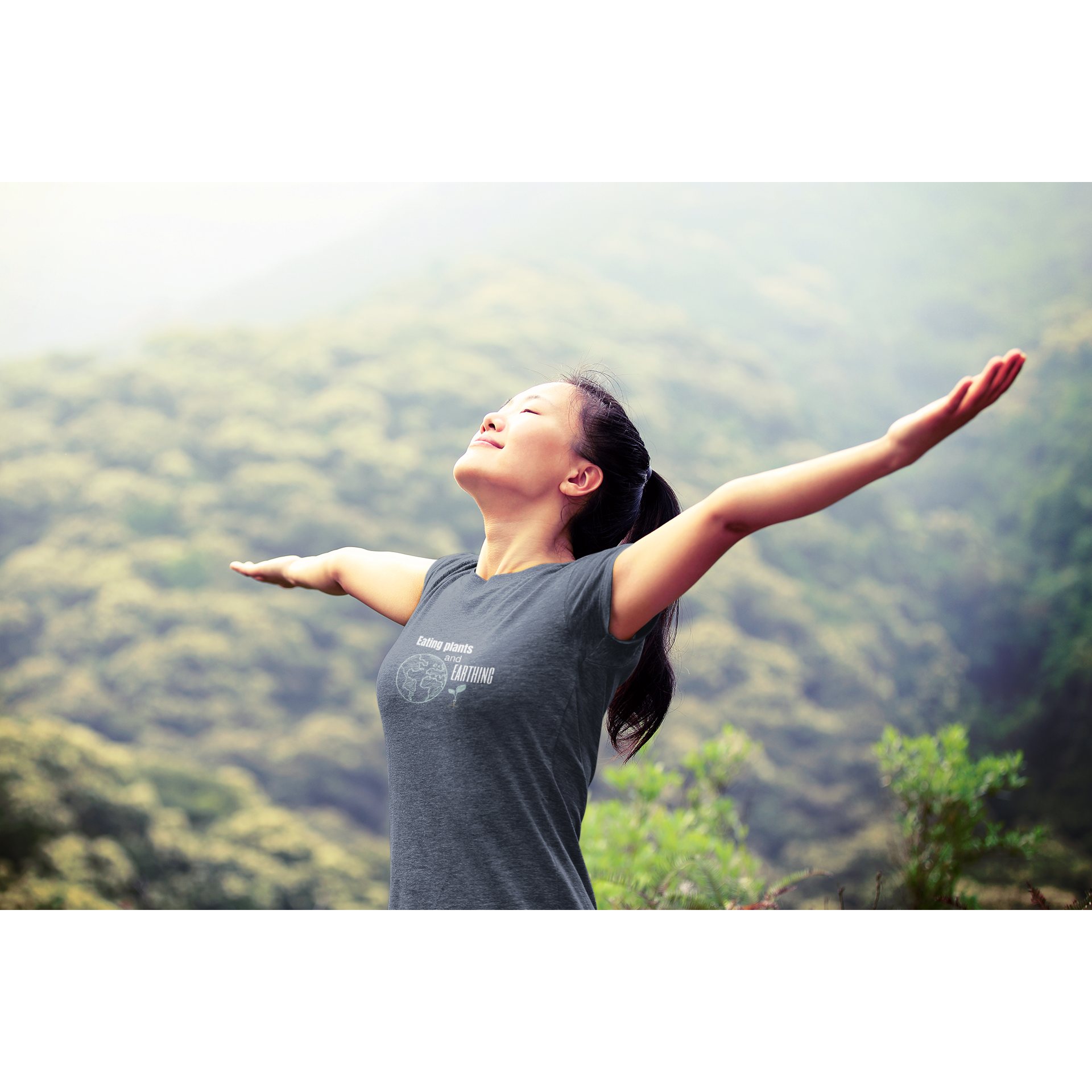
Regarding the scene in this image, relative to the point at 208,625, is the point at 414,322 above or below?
above

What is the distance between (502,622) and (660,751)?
5.99 m

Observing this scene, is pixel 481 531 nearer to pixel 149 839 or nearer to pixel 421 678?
pixel 149 839

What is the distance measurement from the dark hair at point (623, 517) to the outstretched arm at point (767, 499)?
170mm

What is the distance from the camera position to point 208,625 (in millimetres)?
7148

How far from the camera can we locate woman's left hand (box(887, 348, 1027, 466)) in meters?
0.71

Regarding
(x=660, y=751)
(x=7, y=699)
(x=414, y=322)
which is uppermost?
(x=414, y=322)

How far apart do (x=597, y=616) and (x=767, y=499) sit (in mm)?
206

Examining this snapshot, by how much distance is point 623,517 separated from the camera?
3.60ft

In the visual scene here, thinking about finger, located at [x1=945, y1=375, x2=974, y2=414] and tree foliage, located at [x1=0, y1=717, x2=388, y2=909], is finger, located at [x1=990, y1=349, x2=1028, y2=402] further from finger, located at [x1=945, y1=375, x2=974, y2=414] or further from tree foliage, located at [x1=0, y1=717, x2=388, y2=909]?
tree foliage, located at [x1=0, y1=717, x2=388, y2=909]

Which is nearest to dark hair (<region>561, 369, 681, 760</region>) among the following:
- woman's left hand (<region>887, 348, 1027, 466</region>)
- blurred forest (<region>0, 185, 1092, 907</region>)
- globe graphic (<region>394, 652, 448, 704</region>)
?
globe graphic (<region>394, 652, 448, 704</region>)

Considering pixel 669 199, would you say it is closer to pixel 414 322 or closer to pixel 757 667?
pixel 414 322


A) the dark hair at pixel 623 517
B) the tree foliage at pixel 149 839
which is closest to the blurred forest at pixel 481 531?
the tree foliage at pixel 149 839

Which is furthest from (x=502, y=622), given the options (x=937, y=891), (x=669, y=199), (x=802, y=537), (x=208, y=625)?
(x=669, y=199)

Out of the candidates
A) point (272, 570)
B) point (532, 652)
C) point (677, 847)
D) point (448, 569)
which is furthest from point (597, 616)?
point (677, 847)
